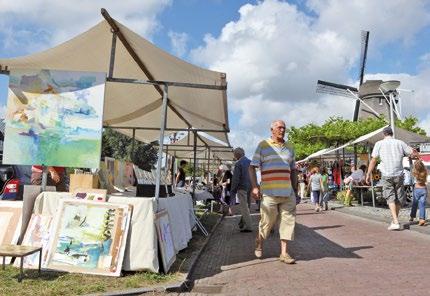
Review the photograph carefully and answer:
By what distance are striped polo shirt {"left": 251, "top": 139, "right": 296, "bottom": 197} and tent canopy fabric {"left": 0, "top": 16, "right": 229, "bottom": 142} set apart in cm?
113

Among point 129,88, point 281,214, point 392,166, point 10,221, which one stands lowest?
point 10,221

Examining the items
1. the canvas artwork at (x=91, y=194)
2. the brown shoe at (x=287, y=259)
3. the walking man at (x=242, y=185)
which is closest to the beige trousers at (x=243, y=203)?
the walking man at (x=242, y=185)

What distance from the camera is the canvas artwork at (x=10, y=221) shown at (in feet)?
22.1

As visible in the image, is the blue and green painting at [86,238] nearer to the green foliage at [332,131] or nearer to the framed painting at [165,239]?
the framed painting at [165,239]

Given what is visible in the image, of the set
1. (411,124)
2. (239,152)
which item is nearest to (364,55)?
(411,124)

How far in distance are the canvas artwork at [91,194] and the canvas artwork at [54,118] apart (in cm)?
34

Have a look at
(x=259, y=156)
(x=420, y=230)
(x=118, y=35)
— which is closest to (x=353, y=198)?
(x=420, y=230)

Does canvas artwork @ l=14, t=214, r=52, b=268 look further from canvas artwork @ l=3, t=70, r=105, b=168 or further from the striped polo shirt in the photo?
the striped polo shirt

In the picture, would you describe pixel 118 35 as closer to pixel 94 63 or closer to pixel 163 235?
pixel 94 63

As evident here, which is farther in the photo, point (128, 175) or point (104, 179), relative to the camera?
point (128, 175)

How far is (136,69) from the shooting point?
9.11 m

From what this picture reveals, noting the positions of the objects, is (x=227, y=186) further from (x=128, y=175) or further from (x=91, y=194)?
(x=91, y=194)

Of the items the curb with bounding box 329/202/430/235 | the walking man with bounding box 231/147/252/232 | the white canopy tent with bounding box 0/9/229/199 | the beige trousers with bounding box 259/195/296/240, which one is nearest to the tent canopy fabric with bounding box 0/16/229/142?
the white canopy tent with bounding box 0/9/229/199

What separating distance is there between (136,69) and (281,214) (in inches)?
147
